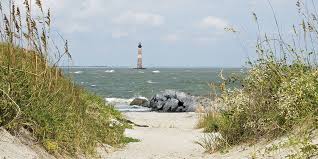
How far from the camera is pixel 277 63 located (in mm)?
7602

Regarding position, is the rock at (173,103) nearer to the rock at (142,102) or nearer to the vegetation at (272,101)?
the rock at (142,102)

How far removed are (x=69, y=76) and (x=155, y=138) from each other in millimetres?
2691

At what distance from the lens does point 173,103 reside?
91.9ft

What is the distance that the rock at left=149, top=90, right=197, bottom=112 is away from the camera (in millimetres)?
27672

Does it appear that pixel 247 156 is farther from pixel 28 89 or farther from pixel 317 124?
pixel 28 89

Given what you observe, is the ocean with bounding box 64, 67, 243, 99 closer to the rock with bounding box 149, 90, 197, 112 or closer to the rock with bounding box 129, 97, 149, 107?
the rock with bounding box 149, 90, 197, 112

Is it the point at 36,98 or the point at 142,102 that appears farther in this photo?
the point at 142,102

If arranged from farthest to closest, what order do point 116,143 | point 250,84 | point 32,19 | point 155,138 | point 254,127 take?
1. point 155,138
2. point 116,143
3. point 250,84
4. point 254,127
5. point 32,19

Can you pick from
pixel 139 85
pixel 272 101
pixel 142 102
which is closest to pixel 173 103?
pixel 142 102

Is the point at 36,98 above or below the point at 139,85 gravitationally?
above

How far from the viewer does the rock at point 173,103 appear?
27672 millimetres

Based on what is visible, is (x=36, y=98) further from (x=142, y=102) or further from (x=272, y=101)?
(x=142, y=102)

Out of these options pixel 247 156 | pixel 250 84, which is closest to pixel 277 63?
pixel 250 84

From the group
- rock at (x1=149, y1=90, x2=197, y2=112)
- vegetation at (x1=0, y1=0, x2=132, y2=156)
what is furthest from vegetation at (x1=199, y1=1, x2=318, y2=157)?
rock at (x1=149, y1=90, x2=197, y2=112)
